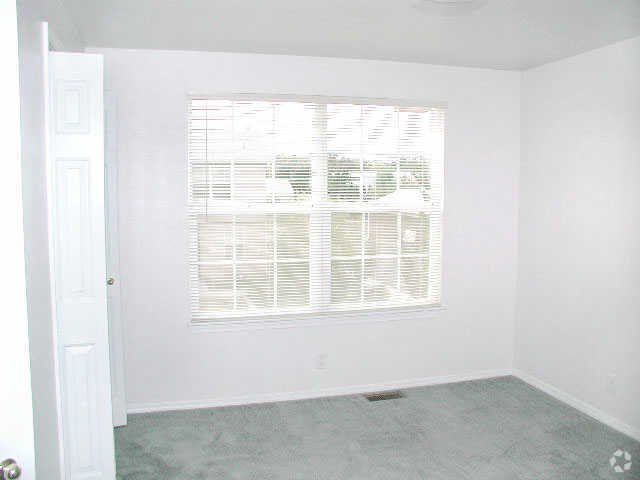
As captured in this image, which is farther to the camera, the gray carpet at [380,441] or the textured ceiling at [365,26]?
the gray carpet at [380,441]

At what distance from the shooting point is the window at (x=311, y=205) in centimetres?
393

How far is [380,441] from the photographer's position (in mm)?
3434

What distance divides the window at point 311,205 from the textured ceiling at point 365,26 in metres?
0.51
